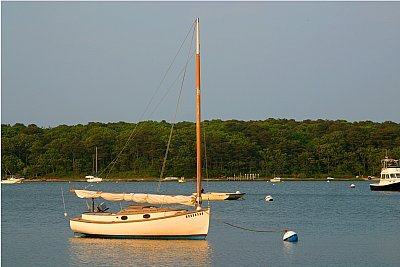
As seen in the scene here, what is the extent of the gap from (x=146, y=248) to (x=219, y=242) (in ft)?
16.4

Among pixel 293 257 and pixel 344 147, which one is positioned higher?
pixel 344 147

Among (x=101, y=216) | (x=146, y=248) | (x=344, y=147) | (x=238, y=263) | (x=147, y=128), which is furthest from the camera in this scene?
(x=147, y=128)

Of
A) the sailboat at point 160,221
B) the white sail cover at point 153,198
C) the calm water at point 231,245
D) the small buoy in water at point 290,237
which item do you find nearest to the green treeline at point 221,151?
the calm water at point 231,245

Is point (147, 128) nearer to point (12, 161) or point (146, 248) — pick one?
point (12, 161)

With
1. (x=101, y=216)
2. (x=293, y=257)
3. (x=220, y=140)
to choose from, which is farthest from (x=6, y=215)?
(x=220, y=140)

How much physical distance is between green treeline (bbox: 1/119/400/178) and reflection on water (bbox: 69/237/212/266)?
420 feet

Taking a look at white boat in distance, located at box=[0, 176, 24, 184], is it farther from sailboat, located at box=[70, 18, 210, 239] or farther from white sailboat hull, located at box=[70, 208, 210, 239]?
white sailboat hull, located at box=[70, 208, 210, 239]

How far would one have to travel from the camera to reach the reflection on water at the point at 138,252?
35.1 metres

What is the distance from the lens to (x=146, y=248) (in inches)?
1523

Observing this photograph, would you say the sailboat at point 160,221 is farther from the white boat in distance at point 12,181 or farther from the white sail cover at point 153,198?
the white boat in distance at point 12,181

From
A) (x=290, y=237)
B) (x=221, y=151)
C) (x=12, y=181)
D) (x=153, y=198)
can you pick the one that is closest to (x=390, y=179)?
(x=290, y=237)

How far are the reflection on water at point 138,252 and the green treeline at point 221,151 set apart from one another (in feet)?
420

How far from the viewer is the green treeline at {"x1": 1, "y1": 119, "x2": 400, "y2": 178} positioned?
554ft

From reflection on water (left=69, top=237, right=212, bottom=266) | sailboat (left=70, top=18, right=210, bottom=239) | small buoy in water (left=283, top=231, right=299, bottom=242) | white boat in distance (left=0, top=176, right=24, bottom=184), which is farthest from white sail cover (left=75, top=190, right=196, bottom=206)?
white boat in distance (left=0, top=176, right=24, bottom=184)
